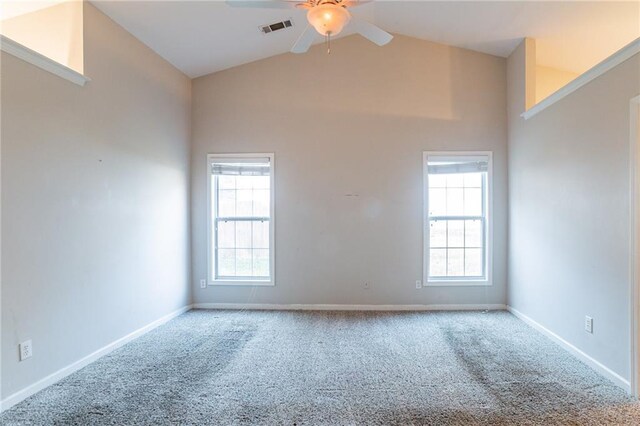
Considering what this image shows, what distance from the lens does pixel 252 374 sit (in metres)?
2.63

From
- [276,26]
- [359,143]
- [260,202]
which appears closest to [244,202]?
[260,202]

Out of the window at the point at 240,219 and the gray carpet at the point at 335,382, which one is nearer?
the gray carpet at the point at 335,382

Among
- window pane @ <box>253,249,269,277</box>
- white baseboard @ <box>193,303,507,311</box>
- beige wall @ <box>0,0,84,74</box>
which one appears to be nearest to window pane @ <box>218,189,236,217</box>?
window pane @ <box>253,249,269,277</box>

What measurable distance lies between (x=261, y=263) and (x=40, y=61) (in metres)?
3.01

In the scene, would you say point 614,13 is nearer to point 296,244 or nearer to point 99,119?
point 296,244

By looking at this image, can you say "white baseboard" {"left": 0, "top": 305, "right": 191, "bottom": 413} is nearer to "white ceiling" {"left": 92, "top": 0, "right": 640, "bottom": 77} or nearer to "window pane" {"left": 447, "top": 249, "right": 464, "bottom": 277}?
"white ceiling" {"left": 92, "top": 0, "right": 640, "bottom": 77}

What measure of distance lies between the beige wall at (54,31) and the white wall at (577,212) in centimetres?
422

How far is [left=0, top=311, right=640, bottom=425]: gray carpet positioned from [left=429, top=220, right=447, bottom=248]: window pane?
3.67 feet

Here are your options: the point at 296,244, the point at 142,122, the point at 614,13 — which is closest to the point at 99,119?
the point at 142,122

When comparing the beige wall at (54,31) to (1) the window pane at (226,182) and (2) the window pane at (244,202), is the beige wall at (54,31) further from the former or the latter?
(2) the window pane at (244,202)

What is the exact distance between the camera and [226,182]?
15.0 feet

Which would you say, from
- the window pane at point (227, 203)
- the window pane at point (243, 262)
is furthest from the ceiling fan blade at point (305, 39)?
the window pane at point (243, 262)

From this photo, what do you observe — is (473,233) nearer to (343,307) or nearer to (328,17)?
(343,307)

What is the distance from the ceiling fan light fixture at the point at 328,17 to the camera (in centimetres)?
214
